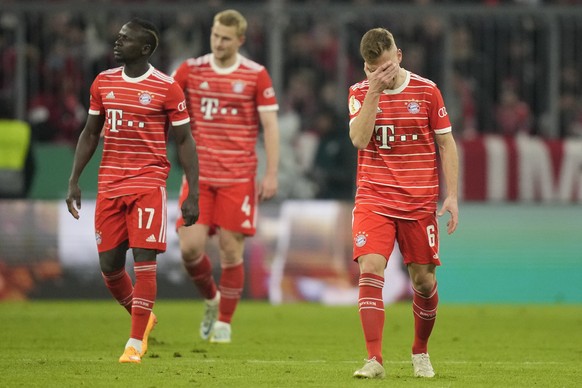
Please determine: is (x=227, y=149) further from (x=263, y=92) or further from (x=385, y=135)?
(x=385, y=135)

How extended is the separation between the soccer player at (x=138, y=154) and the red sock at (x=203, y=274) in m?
2.10

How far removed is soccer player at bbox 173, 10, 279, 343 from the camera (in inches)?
490

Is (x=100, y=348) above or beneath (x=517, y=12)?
beneath

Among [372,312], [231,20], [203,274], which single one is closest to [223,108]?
[231,20]

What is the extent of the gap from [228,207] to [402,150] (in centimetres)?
329

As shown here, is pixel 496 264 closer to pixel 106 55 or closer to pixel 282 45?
pixel 282 45

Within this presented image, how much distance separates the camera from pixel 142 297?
1016 centimetres

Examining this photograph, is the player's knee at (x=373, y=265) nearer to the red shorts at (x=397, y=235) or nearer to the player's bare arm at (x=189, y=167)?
the red shorts at (x=397, y=235)

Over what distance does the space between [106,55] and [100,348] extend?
7620 millimetres

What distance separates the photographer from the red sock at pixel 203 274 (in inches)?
494

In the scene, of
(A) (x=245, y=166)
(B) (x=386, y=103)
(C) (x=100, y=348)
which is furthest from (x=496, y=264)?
(B) (x=386, y=103)

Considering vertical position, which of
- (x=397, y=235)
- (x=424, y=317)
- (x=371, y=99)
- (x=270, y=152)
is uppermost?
(x=371, y=99)

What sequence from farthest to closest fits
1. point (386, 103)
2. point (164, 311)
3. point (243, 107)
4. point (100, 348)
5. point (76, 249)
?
point (76, 249), point (164, 311), point (243, 107), point (100, 348), point (386, 103)

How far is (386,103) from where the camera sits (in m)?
9.42
